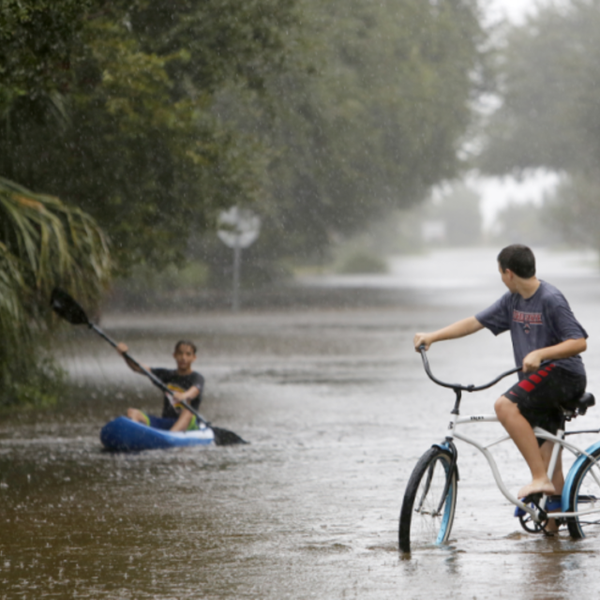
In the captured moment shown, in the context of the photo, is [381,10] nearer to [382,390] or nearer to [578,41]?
[382,390]

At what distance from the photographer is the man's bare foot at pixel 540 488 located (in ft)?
20.3

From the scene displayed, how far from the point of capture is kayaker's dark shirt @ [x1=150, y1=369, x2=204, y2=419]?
10547 millimetres

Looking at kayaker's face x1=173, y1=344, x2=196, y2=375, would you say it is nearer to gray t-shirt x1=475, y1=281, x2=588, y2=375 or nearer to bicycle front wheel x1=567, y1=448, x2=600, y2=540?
gray t-shirt x1=475, y1=281, x2=588, y2=375

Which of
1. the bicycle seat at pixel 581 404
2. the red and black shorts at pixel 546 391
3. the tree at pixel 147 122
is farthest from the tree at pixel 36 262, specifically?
the bicycle seat at pixel 581 404

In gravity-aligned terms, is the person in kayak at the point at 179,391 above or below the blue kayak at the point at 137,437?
above

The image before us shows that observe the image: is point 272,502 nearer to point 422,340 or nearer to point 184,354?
point 422,340

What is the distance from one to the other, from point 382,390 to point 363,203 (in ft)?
74.8

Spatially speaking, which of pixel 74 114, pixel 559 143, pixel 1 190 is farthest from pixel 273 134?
pixel 559 143

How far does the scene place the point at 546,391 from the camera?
6.18m

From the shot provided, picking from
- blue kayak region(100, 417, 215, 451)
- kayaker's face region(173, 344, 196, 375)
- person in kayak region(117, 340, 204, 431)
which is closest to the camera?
blue kayak region(100, 417, 215, 451)

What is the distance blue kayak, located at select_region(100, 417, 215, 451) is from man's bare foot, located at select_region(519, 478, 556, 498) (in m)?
4.37

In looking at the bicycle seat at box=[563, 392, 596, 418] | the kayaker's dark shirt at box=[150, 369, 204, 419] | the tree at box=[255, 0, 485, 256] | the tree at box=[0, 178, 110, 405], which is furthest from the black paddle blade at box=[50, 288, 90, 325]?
the tree at box=[255, 0, 485, 256]

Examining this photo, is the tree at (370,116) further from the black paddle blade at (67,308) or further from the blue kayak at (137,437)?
the blue kayak at (137,437)

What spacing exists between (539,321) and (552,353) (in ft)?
0.90
